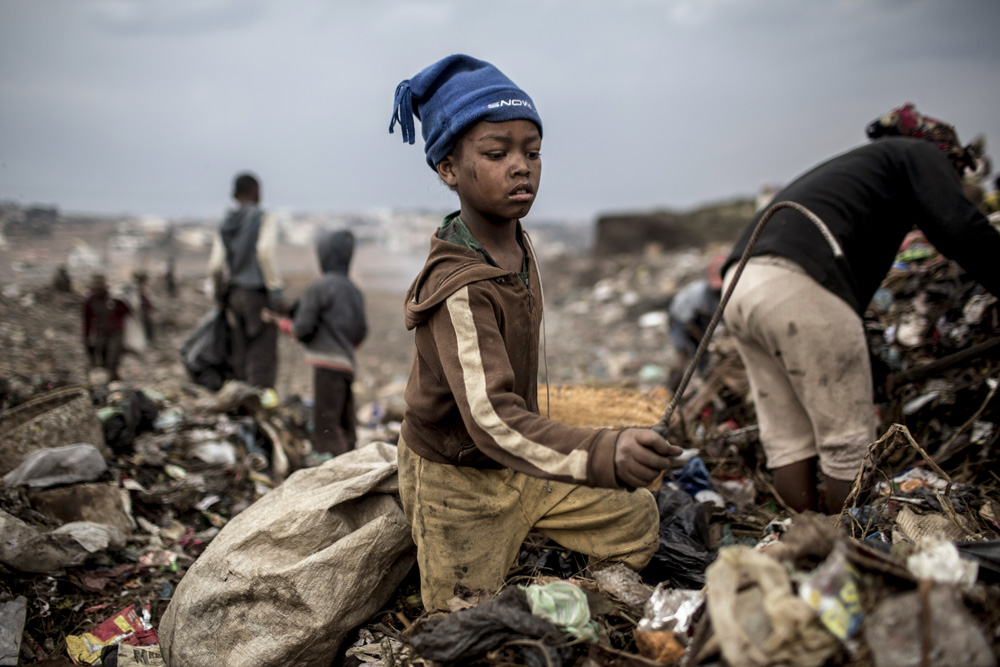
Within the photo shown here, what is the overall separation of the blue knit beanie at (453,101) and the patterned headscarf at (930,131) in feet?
6.29

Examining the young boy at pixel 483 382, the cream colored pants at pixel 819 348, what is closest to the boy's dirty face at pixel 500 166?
the young boy at pixel 483 382

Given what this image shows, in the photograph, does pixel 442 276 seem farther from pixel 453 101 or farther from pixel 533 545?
pixel 533 545

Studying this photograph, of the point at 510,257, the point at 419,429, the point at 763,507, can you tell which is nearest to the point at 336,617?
the point at 419,429

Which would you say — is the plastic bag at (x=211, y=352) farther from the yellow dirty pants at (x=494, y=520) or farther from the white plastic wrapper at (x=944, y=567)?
the white plastic wrapper at (x=944, y=567)

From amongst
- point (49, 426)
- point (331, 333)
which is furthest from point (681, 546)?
point (49, 426)

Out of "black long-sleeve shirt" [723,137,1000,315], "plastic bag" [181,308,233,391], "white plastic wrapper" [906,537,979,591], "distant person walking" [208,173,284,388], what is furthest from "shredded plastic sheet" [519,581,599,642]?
"plastic bag" [181,308,233,391]

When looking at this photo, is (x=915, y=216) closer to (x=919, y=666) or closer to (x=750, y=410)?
(x=750, y=410)

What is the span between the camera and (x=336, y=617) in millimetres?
1820

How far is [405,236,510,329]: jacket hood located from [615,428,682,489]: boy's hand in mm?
570

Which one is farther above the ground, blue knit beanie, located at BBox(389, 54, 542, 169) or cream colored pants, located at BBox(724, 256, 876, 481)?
blue knit beanie, located at BBox(389, 54, 542, 169)

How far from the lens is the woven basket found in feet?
9.55

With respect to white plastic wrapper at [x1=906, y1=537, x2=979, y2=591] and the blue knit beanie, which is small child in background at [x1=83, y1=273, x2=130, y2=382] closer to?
the blue knit beanie

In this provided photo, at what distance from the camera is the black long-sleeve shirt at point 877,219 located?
7.12ft

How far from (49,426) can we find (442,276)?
271cm
